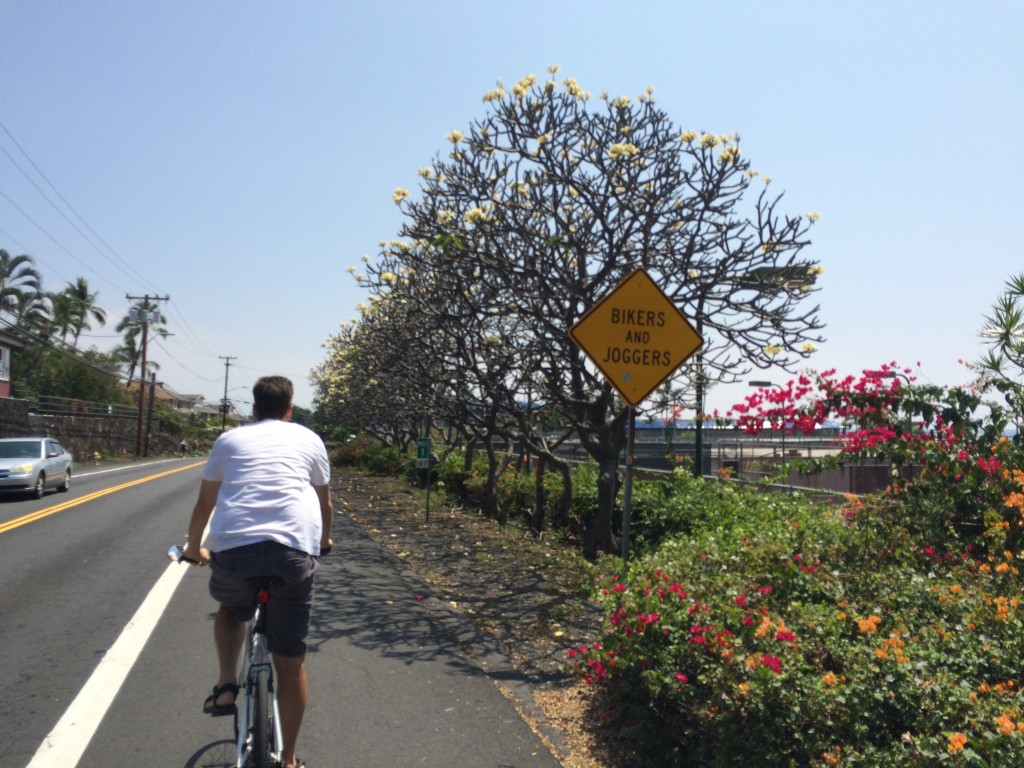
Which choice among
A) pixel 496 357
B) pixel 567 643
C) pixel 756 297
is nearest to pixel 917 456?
pixel 567 643

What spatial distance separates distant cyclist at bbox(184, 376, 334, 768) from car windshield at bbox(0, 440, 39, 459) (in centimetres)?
1968

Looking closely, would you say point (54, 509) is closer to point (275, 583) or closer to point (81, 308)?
point (275, 583)

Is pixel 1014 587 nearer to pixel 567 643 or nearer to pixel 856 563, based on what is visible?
pixel 856 563

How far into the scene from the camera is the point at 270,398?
4371 mm

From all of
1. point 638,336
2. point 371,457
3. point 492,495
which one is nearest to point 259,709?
point 638,336

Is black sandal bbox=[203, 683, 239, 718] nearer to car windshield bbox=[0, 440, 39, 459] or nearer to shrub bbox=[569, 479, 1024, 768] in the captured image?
shrub bbox=[569, 479, 1024, 768]

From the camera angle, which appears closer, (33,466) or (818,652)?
(818,652)

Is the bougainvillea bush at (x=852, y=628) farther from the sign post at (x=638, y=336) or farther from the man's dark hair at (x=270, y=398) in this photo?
the man's dark hair at (x=270, y=398)

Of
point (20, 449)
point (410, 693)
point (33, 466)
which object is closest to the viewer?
point (410, 693)

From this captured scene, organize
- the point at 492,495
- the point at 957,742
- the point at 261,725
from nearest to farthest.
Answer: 1. the point at 957,742
2. the point at 261,725
3. the point at 492,495

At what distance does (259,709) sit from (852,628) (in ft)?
9.76

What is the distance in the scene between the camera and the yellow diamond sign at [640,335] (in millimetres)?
7082

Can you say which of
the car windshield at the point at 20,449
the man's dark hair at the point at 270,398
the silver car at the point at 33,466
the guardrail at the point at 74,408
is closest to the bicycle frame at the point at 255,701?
the man's dark hair at the point at 270,398

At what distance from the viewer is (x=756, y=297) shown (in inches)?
442
